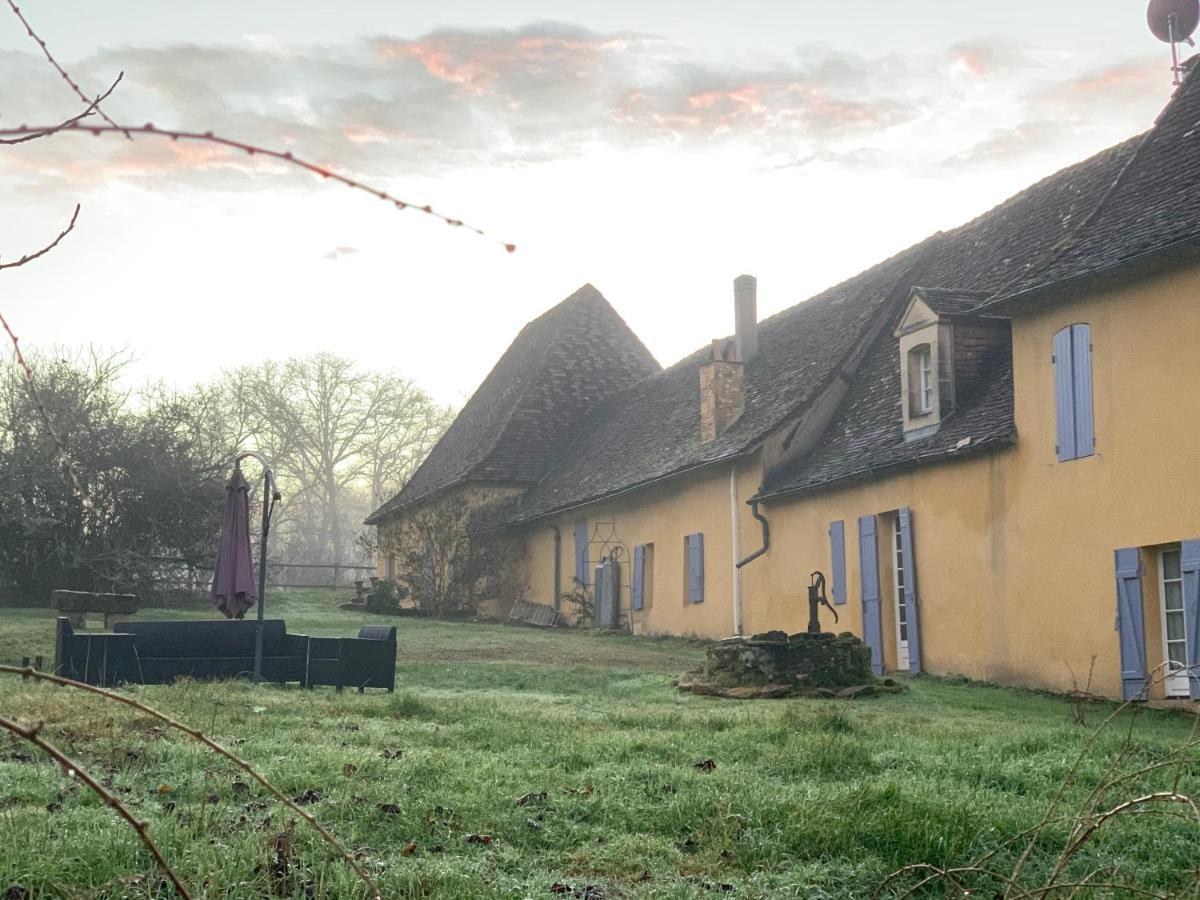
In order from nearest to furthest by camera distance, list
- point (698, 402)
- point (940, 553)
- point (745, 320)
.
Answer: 1. point (940, 553)
2. point (745, 320)
3. point (698, 402)

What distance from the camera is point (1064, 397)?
50.7ft

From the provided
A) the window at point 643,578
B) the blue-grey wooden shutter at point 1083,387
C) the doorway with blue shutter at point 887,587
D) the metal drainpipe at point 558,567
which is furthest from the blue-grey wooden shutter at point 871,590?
the metal drainpipe at point 558,567

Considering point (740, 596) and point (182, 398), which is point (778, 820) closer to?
point (740, 596)

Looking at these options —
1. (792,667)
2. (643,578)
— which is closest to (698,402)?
(643,578)

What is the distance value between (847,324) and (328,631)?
36.5ft

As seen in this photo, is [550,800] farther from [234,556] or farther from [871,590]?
[871,590]

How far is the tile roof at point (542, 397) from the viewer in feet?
114

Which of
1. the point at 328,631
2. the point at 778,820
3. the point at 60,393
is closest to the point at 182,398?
the point at 60,393

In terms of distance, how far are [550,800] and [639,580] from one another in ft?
66.6

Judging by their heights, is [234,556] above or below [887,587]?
above

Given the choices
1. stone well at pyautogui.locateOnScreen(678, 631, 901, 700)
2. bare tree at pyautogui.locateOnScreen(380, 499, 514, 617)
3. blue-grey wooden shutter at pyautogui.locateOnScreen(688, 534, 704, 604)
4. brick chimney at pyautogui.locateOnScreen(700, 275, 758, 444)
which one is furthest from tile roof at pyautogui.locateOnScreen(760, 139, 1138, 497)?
bare tree at pyautogui.locateOnScreen(380, 499, 514, 617)

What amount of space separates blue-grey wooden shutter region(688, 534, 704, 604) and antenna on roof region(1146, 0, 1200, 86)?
11.4 metres

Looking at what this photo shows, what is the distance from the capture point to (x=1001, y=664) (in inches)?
643

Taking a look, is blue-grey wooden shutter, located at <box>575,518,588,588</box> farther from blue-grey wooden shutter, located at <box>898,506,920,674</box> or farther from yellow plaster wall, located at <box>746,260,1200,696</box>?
blue-grey wooden shutter, located at <box>898,506,920,674</box>
